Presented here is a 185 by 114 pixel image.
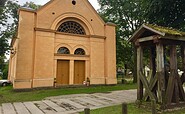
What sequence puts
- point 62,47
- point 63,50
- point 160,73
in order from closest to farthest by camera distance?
point 160,73 < point 62,47 < point 63,50

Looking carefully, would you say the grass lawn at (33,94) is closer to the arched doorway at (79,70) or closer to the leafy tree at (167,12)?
the arched doorway at (79,70)

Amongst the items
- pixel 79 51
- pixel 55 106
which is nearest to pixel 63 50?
pixel 79 51

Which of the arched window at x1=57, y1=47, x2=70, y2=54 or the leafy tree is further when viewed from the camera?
the arched window at x1=57, y1=47, x2=70, y2=54

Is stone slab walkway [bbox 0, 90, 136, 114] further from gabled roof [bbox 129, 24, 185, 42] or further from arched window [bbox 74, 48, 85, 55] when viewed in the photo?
arched window [bbox 74, 48, 85, 55]

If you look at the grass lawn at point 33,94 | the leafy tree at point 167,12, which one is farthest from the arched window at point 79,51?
the leafy tree at point 167,12

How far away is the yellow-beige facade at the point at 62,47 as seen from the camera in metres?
15.2

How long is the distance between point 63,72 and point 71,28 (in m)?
4.96

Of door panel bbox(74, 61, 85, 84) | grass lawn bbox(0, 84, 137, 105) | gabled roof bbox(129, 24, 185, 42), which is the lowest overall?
grass lawn bbox(0, 84, 137, 105)

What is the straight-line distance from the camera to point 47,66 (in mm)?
16031

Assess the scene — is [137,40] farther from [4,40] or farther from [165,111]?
[4,40]

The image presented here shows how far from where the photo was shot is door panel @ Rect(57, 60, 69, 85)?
670 inches

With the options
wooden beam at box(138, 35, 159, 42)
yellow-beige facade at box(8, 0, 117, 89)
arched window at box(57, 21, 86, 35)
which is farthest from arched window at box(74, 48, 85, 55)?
wooden beam at box(138, 35, 159, 42)

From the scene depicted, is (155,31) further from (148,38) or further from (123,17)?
(123,17)

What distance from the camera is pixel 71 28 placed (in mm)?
18328
